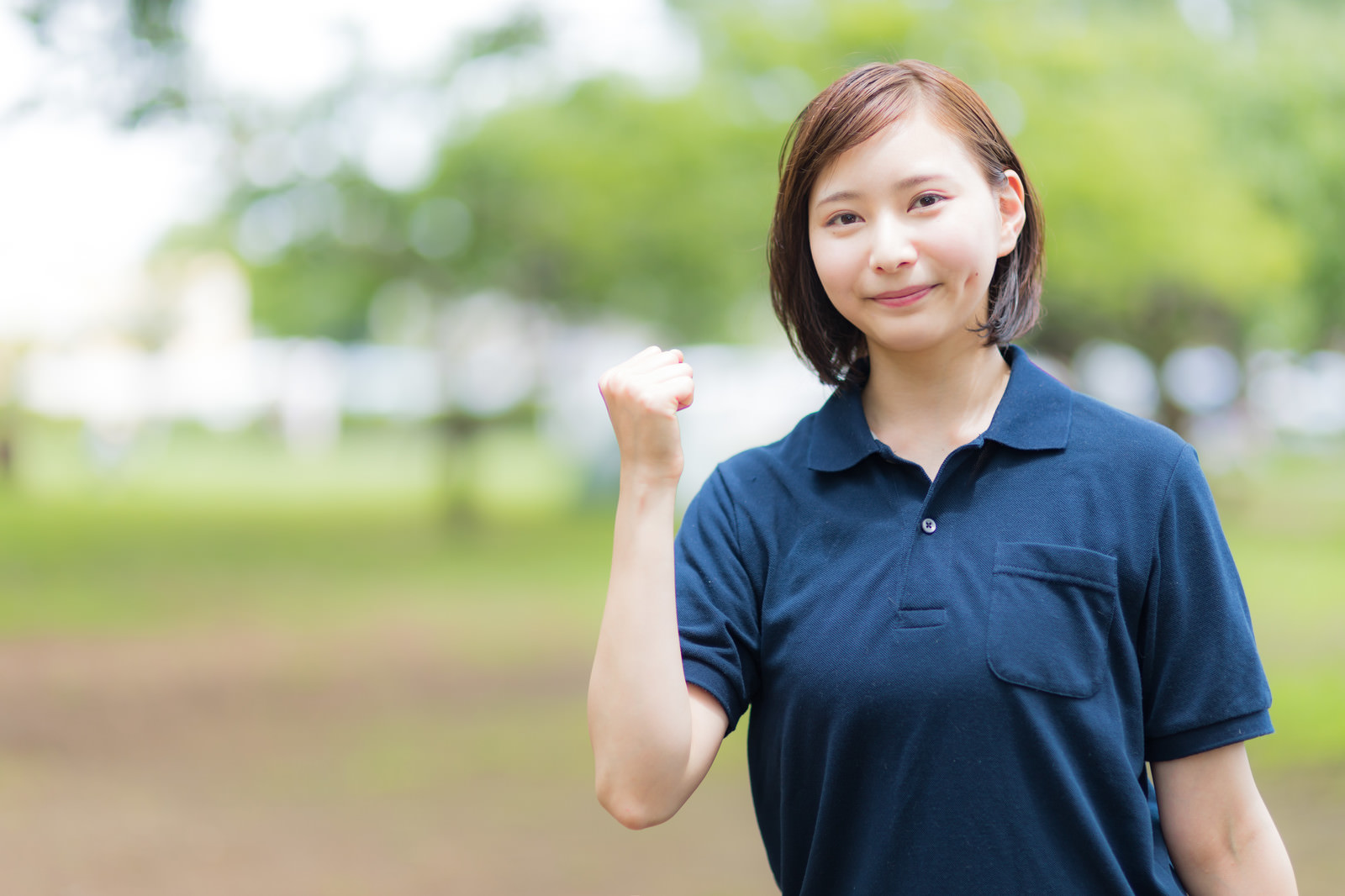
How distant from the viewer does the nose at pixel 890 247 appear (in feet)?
5.04

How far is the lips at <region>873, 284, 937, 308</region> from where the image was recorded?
61.9 inches

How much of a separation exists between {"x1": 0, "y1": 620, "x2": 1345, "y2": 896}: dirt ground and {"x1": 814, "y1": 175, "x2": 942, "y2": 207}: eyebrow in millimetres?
3487

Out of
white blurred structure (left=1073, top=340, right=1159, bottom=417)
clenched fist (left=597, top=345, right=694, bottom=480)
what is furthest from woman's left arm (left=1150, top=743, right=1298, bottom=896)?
white blurred structure (left=1073, top=340, right=1159, bottom=417)

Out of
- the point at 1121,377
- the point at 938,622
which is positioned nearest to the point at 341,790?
the point at 938,622

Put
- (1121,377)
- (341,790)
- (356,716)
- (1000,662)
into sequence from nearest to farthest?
(1000,662), (341,790), (356,716), (1121,377)

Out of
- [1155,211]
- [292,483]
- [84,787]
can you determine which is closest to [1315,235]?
[1155,211]

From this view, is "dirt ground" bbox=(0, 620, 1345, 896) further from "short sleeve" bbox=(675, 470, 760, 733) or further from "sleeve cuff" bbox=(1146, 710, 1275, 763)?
"sleeve cuff" bbox=(1146, 710, 1275, 763)

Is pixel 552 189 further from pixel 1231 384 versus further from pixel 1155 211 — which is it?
pixel 1231 384

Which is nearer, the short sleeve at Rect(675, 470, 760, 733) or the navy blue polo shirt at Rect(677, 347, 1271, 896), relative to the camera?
the navy blue polo shirt at Rect(677, 347, 1271, 896)

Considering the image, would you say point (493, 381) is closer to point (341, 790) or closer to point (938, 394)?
point (341, 790)

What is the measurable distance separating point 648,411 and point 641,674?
0.29 metres

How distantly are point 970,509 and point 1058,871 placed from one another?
408mm

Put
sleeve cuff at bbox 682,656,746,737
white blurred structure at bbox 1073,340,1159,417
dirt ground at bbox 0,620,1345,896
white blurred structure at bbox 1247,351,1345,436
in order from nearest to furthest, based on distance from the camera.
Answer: sleeve cuff at bbox 682,656,746,737 < dirt ground at bbox 0,620,1345,896 < white blurred structure at bbox 1073,340,1159,417 < white blurred structure at bbox 1247,351,1345,436

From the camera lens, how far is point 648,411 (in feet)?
4.82
